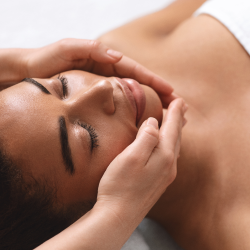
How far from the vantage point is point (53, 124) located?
765 mm

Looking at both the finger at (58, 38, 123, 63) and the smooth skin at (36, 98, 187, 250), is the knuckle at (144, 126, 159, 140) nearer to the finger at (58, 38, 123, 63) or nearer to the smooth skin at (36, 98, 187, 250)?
the smooth skin at (36, 98, 187, 250)

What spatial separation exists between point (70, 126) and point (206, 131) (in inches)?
22.5

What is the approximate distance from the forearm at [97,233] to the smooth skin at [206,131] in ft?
1.13

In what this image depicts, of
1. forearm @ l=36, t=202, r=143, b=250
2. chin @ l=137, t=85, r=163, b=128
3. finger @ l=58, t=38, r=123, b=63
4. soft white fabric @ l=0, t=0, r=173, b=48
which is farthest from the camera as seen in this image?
soft white fabric @ l=0, t=0, r=173, b=48

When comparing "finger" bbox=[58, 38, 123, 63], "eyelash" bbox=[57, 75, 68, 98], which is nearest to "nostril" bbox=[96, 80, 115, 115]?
"eyelash" bbox=[57, 75, 68, 98]

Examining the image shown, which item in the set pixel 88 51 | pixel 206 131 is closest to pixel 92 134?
pixel 88 51

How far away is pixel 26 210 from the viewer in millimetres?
770

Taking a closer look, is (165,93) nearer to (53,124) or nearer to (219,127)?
(219,127)

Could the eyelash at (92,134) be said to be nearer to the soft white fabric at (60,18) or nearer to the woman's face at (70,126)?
the woman's face at (70,126)

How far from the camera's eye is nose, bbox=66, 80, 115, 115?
84 cm

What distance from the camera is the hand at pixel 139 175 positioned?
29.7 inches

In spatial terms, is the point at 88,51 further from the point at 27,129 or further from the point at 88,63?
the point at 27,129

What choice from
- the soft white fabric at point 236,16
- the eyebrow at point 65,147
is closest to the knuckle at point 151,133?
the eyebrow at point 65,147

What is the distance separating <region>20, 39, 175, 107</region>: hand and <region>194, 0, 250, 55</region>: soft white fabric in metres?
0.36
